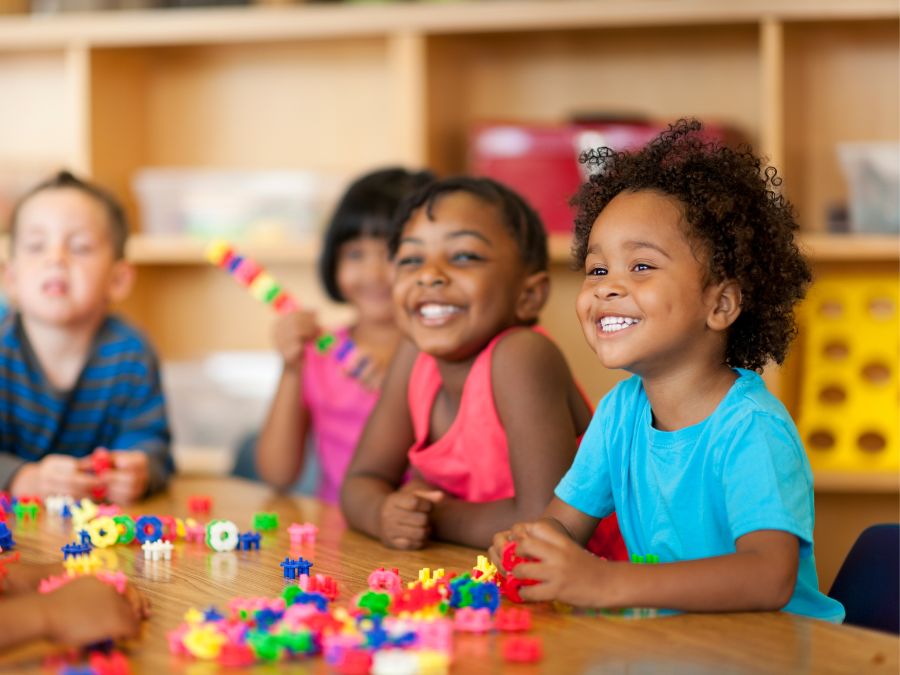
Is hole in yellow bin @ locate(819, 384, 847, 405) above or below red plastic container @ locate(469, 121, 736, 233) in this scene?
below

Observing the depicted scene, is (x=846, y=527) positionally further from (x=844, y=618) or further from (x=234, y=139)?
(x=234, y=139)

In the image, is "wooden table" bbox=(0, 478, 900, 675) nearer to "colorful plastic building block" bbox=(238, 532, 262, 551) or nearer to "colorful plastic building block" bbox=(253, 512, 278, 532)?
"colorful plastic building block" bbox=(238, 532, 262, 551)

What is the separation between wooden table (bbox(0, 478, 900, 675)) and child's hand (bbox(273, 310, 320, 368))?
0.71 meters

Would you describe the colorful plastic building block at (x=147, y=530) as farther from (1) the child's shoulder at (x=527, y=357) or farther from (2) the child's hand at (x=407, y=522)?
(1) the child's shoulder at (x=527, y=357)

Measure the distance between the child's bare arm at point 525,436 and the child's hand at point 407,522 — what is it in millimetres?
46

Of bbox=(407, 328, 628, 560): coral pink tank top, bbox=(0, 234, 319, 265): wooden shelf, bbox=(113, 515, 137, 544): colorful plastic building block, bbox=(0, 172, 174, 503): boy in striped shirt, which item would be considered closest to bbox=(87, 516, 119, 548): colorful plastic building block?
bbox=(113, 515, 137, 544): colorful plastic building block

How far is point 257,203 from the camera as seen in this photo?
267cm

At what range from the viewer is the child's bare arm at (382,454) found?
1.49 metres

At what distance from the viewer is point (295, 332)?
1989 mm

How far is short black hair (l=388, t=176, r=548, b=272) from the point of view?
1536 millimetres

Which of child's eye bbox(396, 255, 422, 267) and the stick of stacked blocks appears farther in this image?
the stick of stacked blocks

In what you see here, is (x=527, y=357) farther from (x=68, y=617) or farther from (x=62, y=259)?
(x=62, y=259)

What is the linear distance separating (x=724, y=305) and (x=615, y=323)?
0.36ft

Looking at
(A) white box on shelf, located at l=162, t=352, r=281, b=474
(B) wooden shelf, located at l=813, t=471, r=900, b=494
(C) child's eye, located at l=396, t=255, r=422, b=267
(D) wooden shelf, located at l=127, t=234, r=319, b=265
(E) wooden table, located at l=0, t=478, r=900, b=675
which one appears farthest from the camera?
(A) white box on shelf, located at l=162, t=352, r=281, b=474
